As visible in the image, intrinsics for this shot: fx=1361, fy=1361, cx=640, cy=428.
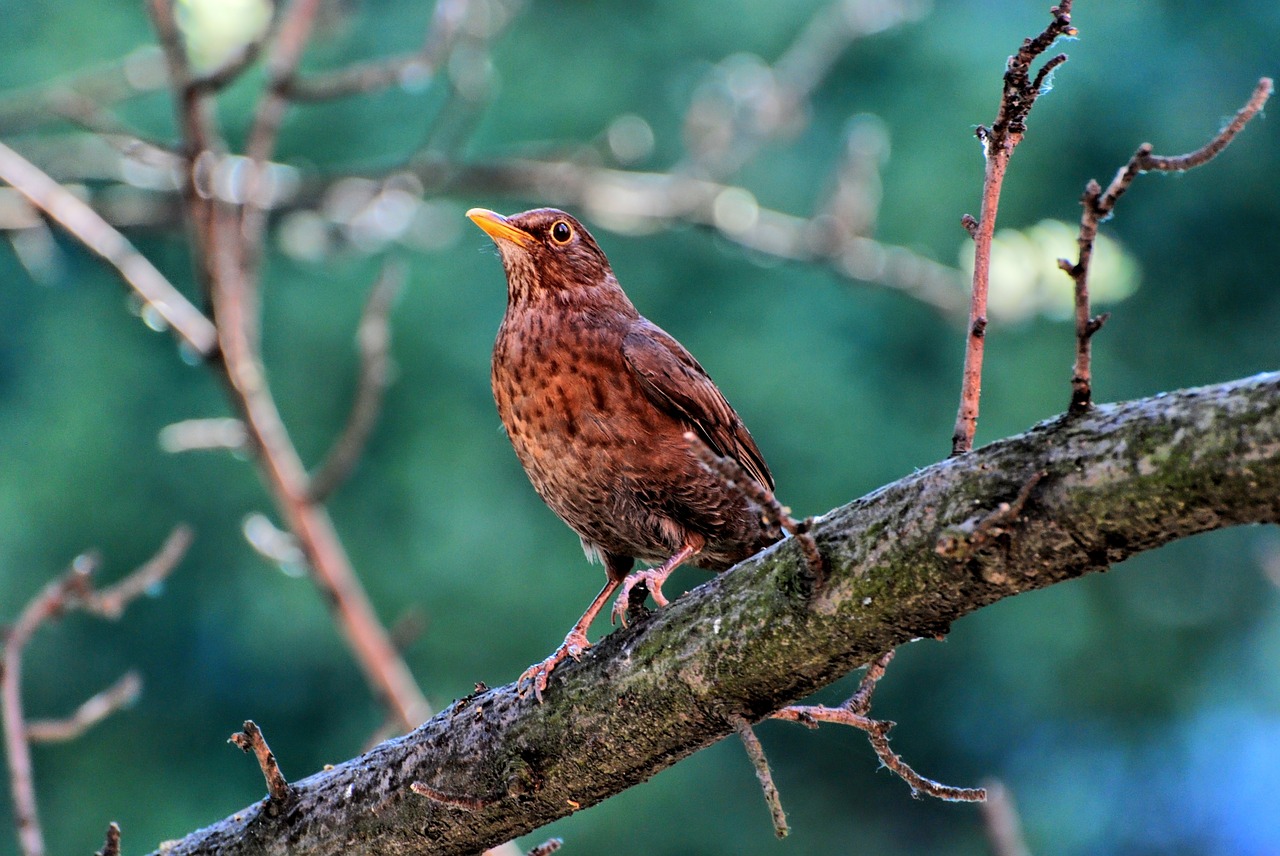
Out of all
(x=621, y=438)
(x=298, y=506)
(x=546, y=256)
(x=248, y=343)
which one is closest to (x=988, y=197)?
(x=621, y=438)

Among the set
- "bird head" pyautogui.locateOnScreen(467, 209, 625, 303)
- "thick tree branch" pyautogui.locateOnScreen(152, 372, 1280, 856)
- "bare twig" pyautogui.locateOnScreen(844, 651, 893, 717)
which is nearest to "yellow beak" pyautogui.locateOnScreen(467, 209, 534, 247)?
"bird head" pyautogui.locateOnScreen(467, 209, 625, 303)

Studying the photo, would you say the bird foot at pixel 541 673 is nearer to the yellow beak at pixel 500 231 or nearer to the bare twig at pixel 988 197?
the bare twig at pixel 988 197

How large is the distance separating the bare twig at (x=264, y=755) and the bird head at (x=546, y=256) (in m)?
1.73

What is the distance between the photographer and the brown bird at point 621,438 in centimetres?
329

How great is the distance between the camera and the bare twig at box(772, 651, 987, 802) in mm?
2152

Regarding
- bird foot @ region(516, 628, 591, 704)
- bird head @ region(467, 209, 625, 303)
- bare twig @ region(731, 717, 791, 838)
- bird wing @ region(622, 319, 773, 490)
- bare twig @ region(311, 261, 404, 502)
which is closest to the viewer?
bare twig @ region(731, 717, 791, 838)

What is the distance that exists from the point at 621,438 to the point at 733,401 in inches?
216

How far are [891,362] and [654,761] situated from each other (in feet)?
25.3

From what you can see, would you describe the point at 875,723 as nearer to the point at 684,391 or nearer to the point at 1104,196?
the point at 1104,196

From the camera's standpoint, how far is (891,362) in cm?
971

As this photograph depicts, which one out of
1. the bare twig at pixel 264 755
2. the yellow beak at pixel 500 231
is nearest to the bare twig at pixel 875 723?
the bare twig at pixel 264 755

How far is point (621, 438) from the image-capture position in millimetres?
3318

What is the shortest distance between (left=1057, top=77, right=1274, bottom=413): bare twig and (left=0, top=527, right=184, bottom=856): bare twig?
226 centimetres

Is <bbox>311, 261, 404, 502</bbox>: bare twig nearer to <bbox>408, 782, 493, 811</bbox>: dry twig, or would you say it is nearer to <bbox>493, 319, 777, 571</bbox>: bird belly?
<bbox>493, 319, 777, 571</bbox>: bird belly
